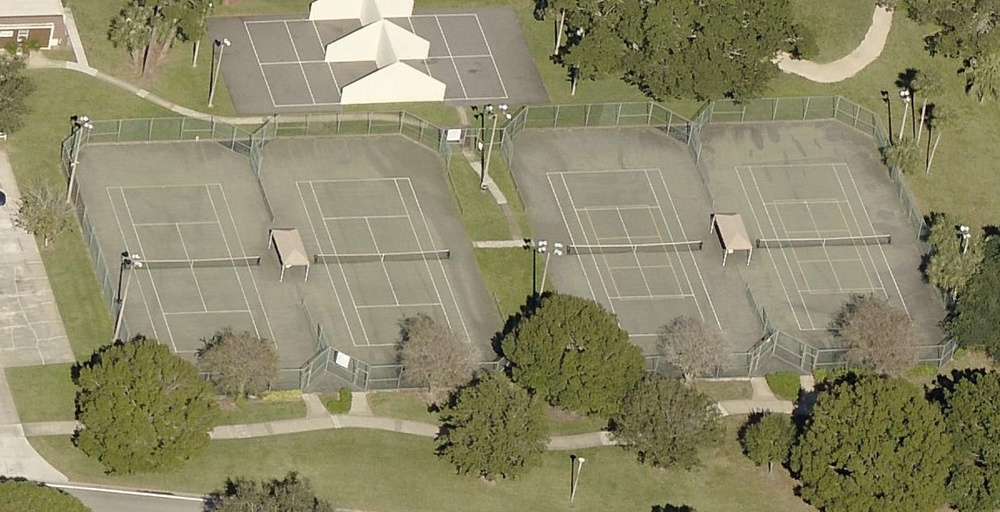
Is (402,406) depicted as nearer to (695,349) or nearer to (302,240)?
(302,240)

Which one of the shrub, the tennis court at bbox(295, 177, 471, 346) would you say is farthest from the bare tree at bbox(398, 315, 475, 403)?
the shrub

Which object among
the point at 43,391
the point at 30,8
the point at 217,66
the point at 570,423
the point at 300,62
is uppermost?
the point at 30,8

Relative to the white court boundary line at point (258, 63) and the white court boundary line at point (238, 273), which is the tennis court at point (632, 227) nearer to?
the white court boundary line at point (258, 63)

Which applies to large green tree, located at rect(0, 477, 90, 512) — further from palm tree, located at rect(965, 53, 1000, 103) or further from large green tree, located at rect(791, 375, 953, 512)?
palm tree, located at rect(965, 53, 1000, 103)

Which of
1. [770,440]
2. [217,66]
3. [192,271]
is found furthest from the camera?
[217,66]

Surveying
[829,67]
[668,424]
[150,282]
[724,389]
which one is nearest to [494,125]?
[724,389]

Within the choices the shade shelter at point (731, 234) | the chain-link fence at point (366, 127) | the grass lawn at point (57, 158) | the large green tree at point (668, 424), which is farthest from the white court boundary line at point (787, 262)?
the grass lawn at point (57, 158)
